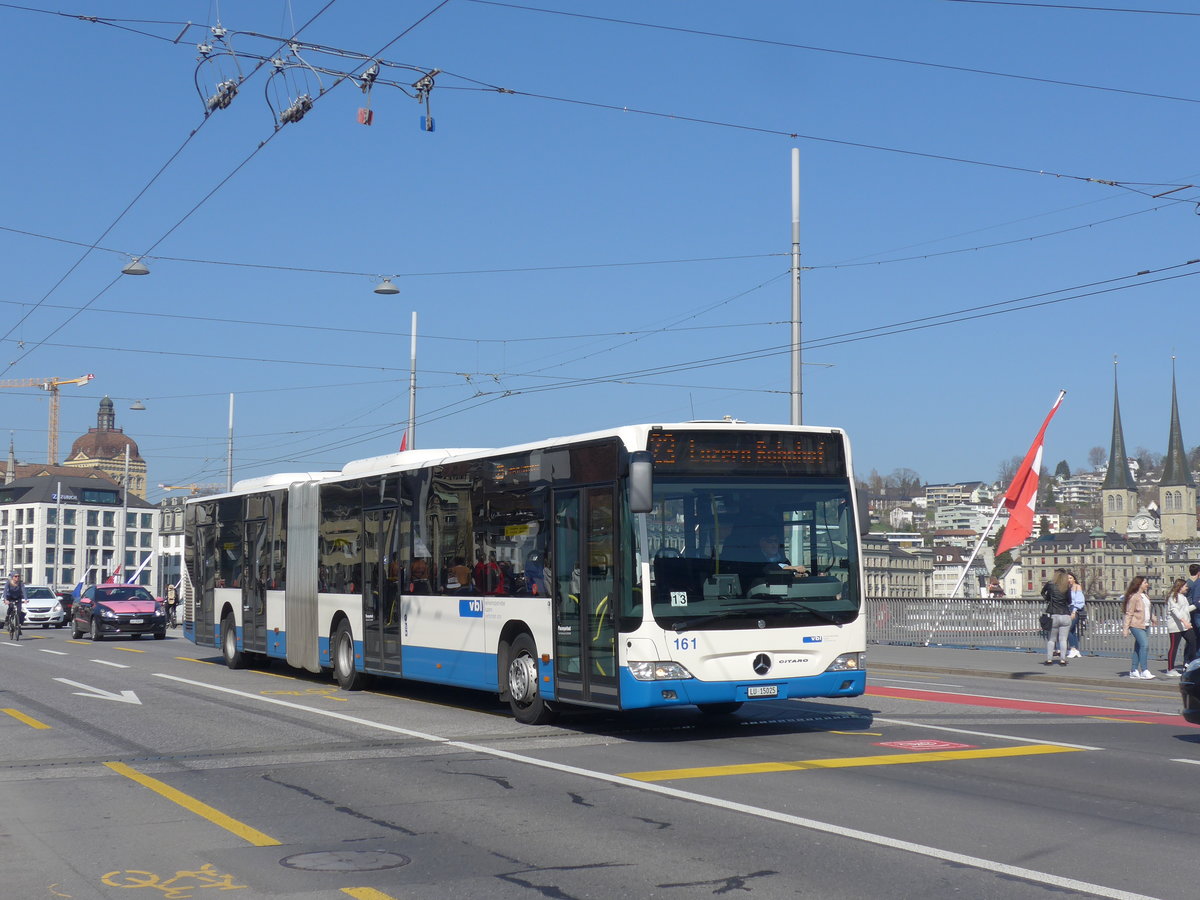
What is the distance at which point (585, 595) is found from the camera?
13.6m

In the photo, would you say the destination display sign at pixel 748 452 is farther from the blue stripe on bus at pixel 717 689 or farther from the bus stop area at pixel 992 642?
the bus stop area at pixel 992 642

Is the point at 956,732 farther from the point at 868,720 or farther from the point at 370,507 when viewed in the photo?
the point at 370,507

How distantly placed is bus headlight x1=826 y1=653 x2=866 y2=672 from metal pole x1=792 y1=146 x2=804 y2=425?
15.0 m

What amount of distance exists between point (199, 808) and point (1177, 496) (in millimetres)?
161117

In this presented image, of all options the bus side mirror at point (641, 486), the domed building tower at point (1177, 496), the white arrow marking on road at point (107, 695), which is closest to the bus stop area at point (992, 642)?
the white arrow marking on road at point (107, 695)

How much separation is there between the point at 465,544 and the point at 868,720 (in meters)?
4.89

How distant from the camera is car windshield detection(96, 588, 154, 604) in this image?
39.5 meters

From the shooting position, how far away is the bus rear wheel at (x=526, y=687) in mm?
14641

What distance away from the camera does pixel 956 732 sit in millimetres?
13711

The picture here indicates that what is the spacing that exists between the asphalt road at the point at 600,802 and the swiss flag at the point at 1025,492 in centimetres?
1385

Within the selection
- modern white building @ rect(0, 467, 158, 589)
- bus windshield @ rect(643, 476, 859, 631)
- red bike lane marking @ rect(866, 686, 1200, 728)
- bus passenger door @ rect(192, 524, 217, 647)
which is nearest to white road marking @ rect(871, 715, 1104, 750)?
bus windshield @ rect(643, 476, 859, 631)

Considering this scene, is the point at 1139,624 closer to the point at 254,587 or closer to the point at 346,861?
the point at 254,587

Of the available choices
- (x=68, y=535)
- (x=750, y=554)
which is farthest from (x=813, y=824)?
(x=68, y=535)

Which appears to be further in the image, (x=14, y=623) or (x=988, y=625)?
(x=14, y=623)
